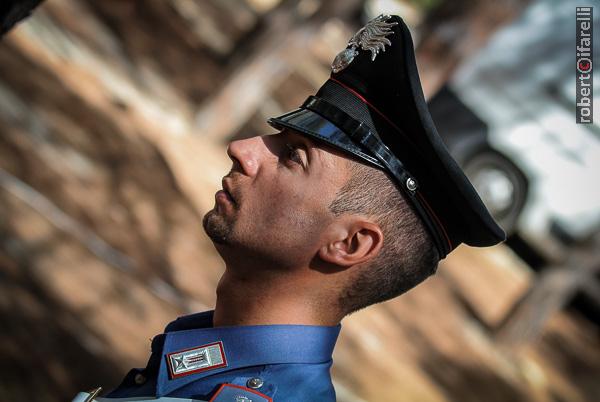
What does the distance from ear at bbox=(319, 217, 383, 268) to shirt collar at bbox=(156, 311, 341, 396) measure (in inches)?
7.4

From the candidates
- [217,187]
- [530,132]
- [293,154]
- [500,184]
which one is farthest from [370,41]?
[500,184]

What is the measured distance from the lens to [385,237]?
207 centimetres

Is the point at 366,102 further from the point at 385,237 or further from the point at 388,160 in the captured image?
the point at 385,237

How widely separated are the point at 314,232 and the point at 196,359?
0.43 meters

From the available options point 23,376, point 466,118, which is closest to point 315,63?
point 466,118

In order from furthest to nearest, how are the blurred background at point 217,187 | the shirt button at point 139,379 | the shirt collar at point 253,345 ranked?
the blurred background at point 217,187 → the shirt button at point 139,379 → the shirt collar at point 253,345

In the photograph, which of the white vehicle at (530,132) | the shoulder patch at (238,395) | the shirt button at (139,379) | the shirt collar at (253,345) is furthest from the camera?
the white vehicle at (530,132)

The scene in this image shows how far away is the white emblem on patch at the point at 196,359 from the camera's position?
204 centimetres

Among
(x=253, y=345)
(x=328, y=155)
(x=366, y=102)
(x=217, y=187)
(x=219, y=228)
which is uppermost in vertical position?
(x=217, y=187)

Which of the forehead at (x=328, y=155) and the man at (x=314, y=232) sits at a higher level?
the forehead at (x=328, y=155)

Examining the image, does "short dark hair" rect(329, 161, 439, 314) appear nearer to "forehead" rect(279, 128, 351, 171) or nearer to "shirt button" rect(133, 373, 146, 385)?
"forehead" rect(279, 128, 351, 171)

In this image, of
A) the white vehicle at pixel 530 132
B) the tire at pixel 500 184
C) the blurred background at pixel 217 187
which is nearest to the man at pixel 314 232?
the blurred background at pixel 217 187

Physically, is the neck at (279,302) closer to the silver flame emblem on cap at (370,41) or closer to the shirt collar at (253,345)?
the shirt collar at (253,345)

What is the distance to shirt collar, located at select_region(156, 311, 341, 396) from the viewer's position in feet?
6.65
